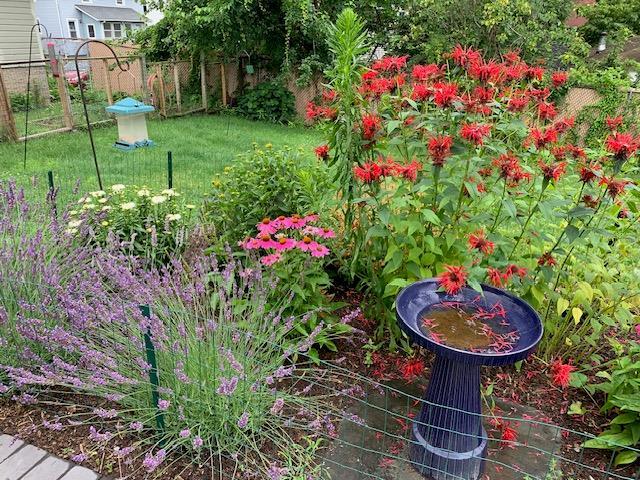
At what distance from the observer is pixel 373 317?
108 inches

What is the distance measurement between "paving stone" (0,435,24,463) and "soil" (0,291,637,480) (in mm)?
27

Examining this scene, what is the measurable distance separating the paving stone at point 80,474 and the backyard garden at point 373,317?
0.03m

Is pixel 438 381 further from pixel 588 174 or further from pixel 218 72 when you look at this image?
pixel 218 72

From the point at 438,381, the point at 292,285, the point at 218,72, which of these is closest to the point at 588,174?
the point at 438,381

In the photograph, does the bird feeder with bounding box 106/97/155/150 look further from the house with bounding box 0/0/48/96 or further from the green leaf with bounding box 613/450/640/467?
the green leaf with bounding box 613/450/640/467

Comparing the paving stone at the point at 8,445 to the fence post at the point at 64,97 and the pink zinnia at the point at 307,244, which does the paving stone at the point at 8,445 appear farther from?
the fence post at the point at 64,97

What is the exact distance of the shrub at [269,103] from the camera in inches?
388

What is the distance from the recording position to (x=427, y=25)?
9.01m

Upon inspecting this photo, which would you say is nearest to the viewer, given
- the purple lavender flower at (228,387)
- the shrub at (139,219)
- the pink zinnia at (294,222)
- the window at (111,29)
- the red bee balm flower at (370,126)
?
the purple lavender flower at (228,387)

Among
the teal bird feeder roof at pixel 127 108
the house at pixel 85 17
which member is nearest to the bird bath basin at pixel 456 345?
the teal bird feeder roof at pixel 127 108

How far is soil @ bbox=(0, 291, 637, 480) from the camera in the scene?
1.87 meters

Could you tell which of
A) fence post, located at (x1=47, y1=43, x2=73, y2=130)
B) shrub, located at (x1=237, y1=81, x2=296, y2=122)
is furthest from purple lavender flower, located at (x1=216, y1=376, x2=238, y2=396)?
shrub, located at (x1=237, y1=81, x2=296, y2=122)

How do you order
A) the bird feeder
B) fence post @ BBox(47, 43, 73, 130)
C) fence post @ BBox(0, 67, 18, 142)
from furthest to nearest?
1. fence post @ BBox(47, 43, 73, 130)
2. fence post @ BBox(0, 67, 18, 142)
3. the bird feeder

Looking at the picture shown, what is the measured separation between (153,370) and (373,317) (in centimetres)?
131
